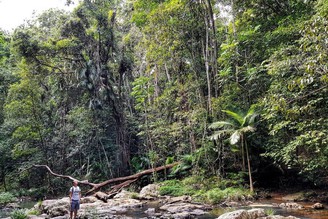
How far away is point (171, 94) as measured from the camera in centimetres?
1802

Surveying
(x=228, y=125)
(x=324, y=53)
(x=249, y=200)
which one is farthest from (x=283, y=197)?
(x=324, y=53)

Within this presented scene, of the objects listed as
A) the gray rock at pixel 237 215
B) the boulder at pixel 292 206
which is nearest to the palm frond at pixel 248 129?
the boulder at pixel 292 206

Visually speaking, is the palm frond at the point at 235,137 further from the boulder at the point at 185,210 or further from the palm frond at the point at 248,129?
the boulder at the point at 185,210

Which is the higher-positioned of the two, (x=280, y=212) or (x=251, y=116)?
(x=251, y=116)

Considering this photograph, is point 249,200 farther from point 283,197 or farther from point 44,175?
point 44,175

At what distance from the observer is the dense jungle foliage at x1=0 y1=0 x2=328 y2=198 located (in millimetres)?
10664

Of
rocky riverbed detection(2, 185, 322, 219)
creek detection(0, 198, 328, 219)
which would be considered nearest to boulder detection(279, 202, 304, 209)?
rocky riverbed detection(2, 185, 322, 219)

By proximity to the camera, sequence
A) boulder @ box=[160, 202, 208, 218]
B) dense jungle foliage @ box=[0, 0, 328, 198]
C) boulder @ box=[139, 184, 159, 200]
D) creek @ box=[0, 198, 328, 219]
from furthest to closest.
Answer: boulder @ box=[139, 184, 159, 200] < dense jungle foliage @ box=[0, 0, 328, 198] < boulder @ box=[160, 202, 208, 218] < creek @ box=[0, 198, 328, 219]

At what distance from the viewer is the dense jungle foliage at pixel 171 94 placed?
1066 cm

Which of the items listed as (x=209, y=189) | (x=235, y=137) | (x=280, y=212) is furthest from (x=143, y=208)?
(x=280, y=212)

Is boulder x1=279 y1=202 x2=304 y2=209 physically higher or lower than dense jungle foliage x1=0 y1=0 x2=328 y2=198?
lower

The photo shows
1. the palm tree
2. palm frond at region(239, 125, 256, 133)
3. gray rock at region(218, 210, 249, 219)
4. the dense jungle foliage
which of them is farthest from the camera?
the palm tree

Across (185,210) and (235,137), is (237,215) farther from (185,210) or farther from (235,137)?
(235,137)

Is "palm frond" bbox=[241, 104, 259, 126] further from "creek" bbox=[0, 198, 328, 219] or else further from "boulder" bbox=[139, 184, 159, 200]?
"boulder" bbox=[139, 184, 159, 200]
